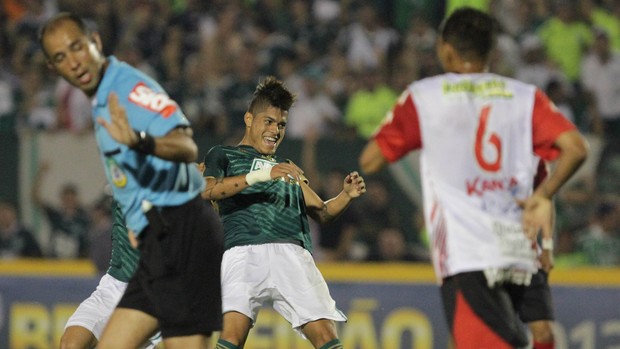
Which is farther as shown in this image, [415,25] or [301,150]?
[415,25]

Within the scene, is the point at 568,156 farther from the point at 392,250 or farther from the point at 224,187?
the point at 392,250

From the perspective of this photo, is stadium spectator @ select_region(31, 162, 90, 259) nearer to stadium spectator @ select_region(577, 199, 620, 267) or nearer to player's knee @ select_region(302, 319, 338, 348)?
stadium spectator @ select_region(577, 199, 620, 267)

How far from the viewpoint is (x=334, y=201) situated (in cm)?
759

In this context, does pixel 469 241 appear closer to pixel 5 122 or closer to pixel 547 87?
pixel 547 87

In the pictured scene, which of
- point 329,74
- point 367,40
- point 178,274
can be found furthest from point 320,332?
point 367,40

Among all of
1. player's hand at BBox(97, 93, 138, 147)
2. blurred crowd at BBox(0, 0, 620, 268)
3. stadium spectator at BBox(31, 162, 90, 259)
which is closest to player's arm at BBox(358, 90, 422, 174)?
player's hand at BBox(97, 93, 138, 147)

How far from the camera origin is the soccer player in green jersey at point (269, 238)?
757 centimetres

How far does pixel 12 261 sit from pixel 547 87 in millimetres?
6115

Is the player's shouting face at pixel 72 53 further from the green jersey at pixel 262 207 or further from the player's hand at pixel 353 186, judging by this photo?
the player's hand at pixel 353 186

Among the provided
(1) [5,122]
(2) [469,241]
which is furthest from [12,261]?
(2) [469,241]

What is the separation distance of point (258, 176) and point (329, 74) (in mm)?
6977

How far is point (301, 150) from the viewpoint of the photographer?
12.3 meters

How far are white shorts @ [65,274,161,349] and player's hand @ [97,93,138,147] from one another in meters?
2.09

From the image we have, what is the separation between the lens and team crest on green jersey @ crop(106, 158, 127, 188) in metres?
5.86
